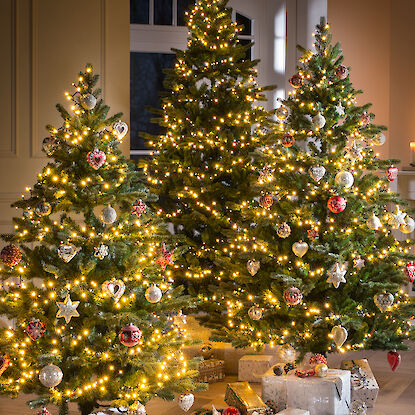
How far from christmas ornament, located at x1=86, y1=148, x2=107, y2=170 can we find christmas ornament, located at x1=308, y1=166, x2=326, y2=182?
4.77 feet

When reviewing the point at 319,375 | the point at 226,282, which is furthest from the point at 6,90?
the point at 319,375

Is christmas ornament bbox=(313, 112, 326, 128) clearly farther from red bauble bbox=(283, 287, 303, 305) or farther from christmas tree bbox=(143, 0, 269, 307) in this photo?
red bauble bbox=(283, 287, 303, 305)

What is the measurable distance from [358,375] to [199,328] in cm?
136

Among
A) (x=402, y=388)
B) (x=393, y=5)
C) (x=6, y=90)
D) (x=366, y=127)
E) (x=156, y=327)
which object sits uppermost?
(x=393, y=5)

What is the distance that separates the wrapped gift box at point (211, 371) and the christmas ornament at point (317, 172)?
4.83 ft

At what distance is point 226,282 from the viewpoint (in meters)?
5.11

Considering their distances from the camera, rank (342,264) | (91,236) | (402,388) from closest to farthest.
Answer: (91,236) → (342,264) → (402,388)

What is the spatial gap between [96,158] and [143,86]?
2.75 m

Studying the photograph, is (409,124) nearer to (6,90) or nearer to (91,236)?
(6,90)

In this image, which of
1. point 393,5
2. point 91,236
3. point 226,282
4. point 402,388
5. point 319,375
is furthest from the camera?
point 393,5

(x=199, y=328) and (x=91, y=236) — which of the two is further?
(x=199, y=328)

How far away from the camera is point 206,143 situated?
5105mm

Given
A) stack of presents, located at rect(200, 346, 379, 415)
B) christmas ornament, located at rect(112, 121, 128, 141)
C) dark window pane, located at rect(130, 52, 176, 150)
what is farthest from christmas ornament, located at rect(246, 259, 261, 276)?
dark window pane, located at rect(130, 52, 176, 150)

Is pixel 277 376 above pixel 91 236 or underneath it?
underneath
